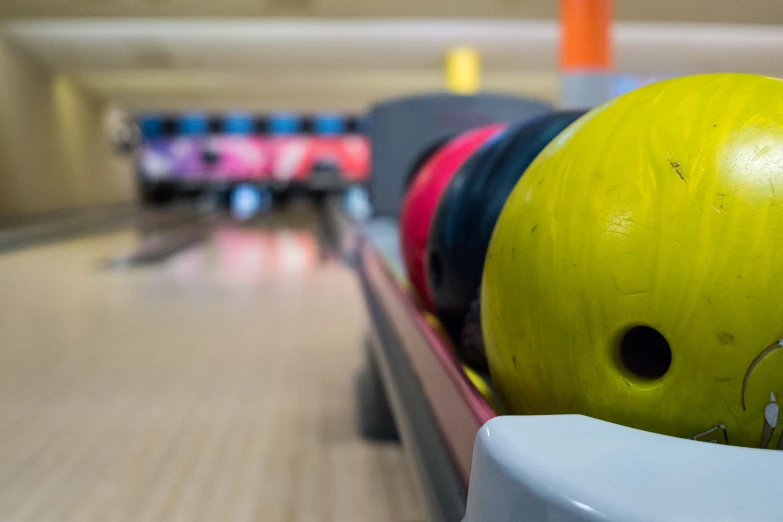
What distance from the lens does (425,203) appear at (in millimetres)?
1292

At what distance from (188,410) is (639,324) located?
1217mm

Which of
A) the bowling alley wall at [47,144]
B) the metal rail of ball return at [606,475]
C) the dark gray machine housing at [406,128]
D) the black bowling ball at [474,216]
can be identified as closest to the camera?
the metal rail of ball return at [606,475]

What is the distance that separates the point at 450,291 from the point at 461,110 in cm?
224

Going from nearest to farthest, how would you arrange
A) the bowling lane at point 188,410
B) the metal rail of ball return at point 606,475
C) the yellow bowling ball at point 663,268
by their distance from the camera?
the metal rail of ball return at point 606,475 → the yellow bowling ball at point 663,268 → the bowling lane at point 188,410

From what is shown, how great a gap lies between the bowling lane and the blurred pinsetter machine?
51 centimetres

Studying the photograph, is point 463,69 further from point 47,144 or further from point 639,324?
point 639,324

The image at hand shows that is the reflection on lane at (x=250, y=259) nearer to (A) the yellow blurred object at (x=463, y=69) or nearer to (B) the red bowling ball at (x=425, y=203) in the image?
(B) the red bowling ball at (x=425, y=203)

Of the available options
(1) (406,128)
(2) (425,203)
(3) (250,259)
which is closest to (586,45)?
(1) (406,128)

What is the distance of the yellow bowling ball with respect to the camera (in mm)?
499

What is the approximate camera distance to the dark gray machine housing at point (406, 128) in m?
3.08

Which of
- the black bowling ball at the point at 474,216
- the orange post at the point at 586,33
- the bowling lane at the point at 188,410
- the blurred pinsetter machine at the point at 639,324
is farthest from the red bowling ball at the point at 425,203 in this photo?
the orange post at the point at 586,33

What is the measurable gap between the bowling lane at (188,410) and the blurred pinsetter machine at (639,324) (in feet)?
1.66

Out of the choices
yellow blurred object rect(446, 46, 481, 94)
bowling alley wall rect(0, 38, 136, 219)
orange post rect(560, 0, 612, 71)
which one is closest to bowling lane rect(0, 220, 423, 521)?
orange post rect(560, 0, 612, 71)

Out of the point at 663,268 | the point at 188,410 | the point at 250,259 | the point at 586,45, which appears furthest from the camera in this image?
the point at 586,45
